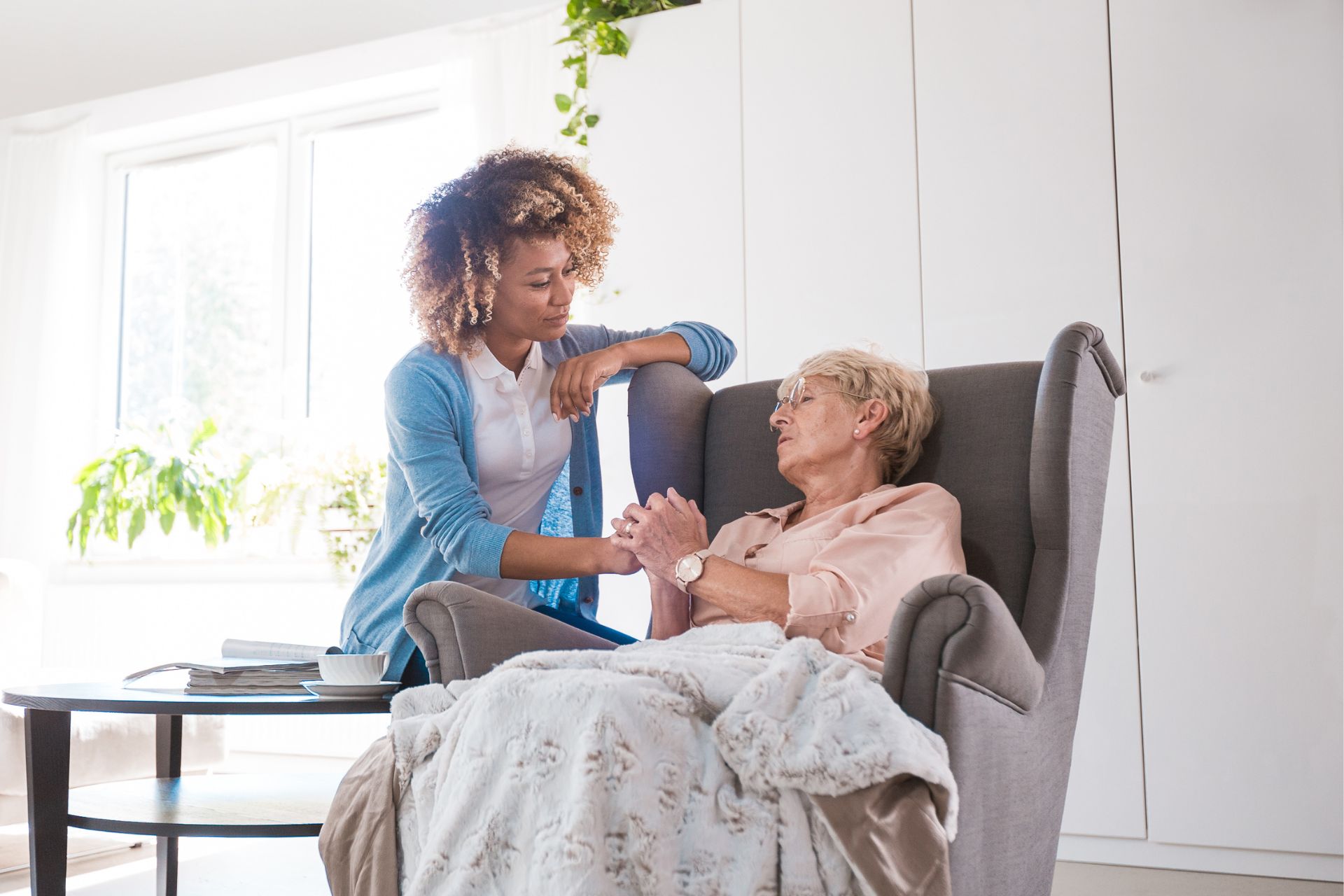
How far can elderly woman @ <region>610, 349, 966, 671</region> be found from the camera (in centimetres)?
149

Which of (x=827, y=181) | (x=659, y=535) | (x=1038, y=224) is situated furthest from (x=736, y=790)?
(x=827, y=181)

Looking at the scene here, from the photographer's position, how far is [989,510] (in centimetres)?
171

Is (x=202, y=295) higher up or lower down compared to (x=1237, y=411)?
higher up

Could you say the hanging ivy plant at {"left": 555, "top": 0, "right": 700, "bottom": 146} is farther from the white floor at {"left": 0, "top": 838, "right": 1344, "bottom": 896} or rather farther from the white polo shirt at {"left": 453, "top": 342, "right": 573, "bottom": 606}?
the white floor at {"left": 0, "top": 838, "right": 1344, "bottom": 896}

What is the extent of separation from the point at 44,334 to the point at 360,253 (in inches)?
55.7

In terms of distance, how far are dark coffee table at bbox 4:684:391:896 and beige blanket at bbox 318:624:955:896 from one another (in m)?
0.26

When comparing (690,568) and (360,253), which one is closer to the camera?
(690,568)

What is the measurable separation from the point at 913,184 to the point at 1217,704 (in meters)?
1.46

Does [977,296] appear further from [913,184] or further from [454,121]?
[454,121]

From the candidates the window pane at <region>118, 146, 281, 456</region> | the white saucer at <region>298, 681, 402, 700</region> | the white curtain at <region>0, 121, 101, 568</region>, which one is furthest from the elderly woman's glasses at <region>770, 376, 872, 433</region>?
the white curtain at <region>0, 121, 101, 568</region>

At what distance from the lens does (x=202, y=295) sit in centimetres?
472

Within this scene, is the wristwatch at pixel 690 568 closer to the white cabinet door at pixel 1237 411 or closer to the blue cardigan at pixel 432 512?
the blue cardigan at pixel 432 512

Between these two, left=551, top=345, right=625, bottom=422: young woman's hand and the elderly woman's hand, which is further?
left=551, top=345, right=625, bottom=422: young woman's hand

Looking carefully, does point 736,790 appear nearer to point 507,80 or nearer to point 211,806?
point 211,806
